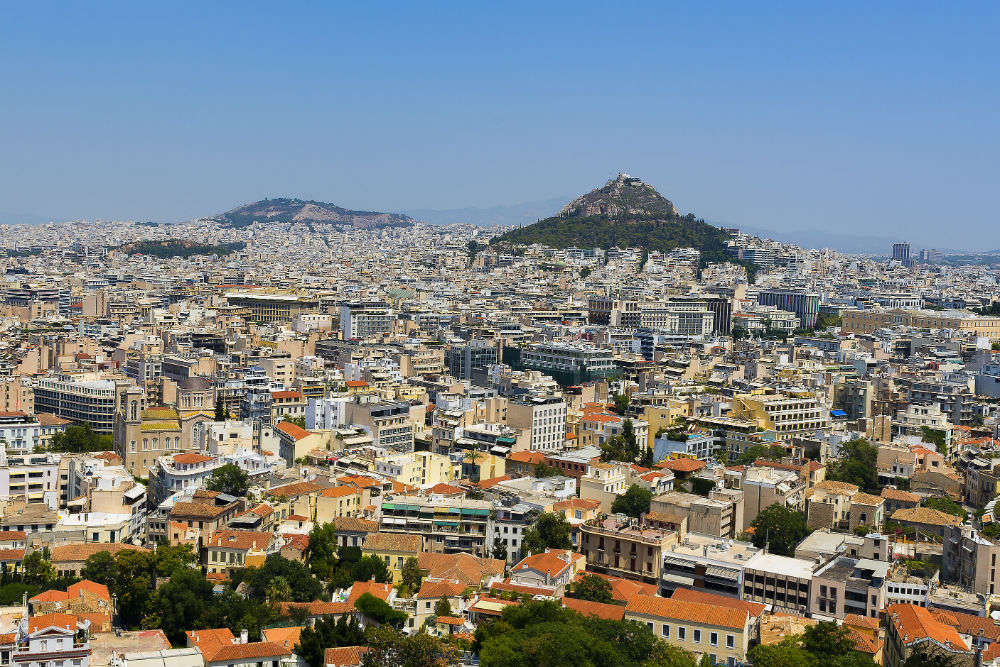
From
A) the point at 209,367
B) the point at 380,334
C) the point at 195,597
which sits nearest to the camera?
the point at 195,597

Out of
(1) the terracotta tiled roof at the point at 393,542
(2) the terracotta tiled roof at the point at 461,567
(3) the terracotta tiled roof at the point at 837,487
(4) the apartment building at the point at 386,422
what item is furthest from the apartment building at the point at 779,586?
(4) the apartment building at the point at 386,422

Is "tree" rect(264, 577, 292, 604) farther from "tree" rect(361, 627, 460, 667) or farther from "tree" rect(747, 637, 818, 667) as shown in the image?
"tree" rect(747, 637, 818, 667)

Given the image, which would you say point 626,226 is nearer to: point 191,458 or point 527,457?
point 527,457

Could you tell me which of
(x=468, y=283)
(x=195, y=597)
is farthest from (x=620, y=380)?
(x=468, y=283)

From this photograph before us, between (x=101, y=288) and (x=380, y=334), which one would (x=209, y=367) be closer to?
(x=380, y=334)

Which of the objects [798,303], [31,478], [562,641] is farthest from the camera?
[798,303]

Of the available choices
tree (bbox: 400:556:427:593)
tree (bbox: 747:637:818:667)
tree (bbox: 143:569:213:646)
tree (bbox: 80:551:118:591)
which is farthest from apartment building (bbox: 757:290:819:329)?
tree (bbox: 143:569:213:646)

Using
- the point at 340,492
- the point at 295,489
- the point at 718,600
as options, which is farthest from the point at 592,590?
the point at 295,489
